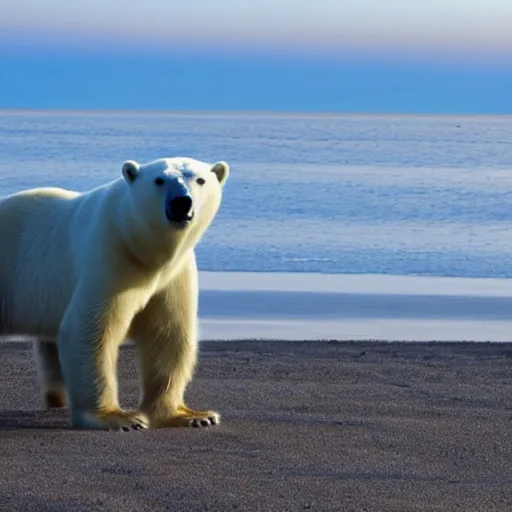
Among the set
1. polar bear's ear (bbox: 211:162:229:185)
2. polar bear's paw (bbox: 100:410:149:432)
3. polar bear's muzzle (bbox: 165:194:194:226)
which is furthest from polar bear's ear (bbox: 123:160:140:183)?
polar bear's paw (bbox: 100:410:149:432)

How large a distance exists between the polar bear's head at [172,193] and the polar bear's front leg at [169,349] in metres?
0.44

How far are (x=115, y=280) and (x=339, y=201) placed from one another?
20682mm

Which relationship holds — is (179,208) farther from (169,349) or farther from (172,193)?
(169,349)

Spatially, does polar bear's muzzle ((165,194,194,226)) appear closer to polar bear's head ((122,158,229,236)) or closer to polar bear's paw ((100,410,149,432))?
polar bear's head ((122,158,229,236))

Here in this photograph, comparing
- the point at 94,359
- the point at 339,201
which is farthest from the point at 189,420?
the point at 339,201

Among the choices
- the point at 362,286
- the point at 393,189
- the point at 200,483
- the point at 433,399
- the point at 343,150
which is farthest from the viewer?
the point at 343,150

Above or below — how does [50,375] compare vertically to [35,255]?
below

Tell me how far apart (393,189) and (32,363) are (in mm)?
22925

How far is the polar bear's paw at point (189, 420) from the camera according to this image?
5.78 m

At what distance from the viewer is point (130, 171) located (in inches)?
214

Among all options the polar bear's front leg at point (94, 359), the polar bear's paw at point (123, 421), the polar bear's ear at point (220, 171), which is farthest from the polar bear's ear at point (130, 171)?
the polar bear's paw at point (123, 421)

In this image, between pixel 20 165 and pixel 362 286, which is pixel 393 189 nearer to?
pixel 20 165

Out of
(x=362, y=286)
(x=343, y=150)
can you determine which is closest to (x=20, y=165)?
(x=343, y=150)

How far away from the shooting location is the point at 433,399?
6469mm
